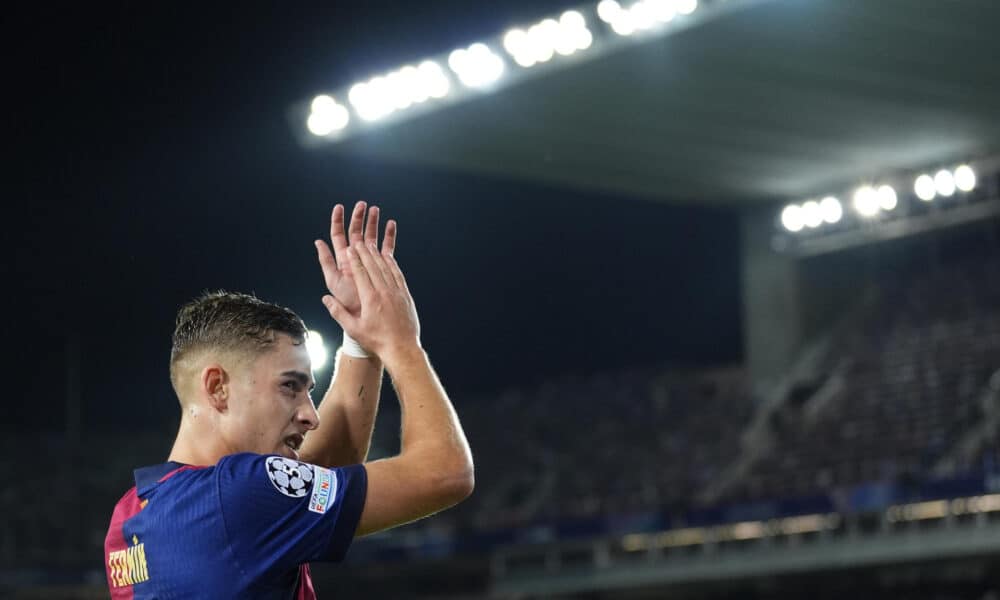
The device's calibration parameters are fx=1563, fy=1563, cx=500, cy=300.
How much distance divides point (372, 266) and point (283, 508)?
1.56 feet

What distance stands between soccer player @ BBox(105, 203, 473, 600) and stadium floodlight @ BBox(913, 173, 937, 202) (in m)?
25.1

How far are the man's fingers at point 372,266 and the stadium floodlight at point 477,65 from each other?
20.2 metres

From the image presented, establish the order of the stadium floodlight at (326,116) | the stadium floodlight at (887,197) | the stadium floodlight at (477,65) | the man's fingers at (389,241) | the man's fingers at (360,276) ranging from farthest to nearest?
the stadium floodlight at (887,197) → the stadium floodlight at (326,116) → the stadium floodlight at (477,65) → the man's fingers at (389,241) → the man's fingers at (360,276)

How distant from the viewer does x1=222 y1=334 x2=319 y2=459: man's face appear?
116 inches

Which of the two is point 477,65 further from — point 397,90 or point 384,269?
point 384,269

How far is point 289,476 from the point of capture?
2.79 m

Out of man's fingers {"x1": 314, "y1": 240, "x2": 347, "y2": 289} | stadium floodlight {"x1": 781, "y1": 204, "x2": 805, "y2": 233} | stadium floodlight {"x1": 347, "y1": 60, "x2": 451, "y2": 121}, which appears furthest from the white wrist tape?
stadium floodlight {"x1": 781, "y1": 204, "x2": 805, "y2": 233}

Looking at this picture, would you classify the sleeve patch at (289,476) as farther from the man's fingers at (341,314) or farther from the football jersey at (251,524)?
the man's fingers at (341,314)

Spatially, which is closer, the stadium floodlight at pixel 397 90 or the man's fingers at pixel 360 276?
the man's fingers at pixel 360 276

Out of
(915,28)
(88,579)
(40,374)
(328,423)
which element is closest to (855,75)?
(915,28)

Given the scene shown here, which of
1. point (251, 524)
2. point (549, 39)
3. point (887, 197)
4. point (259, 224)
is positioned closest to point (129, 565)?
point (251, 524)

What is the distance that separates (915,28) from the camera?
800 inches

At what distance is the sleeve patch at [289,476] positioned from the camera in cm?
277

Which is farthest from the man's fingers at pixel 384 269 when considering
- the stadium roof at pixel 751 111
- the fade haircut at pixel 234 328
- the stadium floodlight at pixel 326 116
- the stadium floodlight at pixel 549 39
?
the stadium floodlight at pixel 326 116
